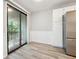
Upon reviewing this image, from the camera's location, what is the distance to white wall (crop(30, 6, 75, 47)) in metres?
3.78

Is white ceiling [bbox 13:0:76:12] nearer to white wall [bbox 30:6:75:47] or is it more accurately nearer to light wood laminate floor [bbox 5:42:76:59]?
white wall [bbox 30:6:75:47]

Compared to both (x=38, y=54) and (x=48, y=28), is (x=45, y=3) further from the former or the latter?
(x=38, y=54)

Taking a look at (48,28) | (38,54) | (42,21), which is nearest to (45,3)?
(42,21)

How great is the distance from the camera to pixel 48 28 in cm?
448

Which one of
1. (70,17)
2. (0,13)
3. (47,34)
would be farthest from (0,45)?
(47,34)

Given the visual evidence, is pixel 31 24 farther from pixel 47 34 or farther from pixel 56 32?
pixel 56 32

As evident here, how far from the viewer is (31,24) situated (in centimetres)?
529

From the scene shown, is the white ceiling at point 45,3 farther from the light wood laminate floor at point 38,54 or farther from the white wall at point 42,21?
the light wood laminate floor at point 38,54

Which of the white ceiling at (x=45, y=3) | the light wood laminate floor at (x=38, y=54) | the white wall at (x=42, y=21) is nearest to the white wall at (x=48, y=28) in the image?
the white wall at (x=42, y=21)

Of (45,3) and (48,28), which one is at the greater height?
(45,3)

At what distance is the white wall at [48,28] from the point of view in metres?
3.78

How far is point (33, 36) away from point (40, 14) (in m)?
1.82

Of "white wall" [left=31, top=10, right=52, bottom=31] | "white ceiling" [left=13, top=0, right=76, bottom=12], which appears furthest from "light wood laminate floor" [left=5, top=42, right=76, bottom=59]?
"white ceiling" [left=13, top=0, right=76, bottom=12]

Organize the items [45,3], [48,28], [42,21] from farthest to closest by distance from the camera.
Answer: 1. [42,21]
2. [48,28]
3. [45,3]
